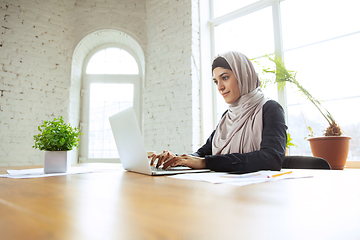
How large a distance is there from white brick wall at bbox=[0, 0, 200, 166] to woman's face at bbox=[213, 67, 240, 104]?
5.59ft

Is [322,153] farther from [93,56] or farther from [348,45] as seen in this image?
[93,56]

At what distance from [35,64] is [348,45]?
3923mm

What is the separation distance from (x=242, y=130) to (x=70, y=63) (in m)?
3.29

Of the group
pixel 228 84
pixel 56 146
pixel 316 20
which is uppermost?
pixel 316 20

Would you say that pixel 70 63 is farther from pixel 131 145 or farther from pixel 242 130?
pixel 131 145

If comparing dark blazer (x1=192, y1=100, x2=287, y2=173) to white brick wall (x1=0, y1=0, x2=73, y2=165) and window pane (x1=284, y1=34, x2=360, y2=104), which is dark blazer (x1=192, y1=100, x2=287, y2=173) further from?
white brick wall (x1=0, y1=0, x2=73, y2=165)

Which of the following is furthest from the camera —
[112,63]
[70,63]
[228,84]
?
[112,63]

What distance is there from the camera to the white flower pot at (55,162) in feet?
3.34

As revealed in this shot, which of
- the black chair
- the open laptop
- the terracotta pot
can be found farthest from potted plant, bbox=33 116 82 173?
the terracotta pot

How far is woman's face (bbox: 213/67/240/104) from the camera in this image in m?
1.57

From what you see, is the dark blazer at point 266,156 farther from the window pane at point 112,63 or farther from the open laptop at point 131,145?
the window pane at point 112,63

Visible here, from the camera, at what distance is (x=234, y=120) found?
1.54 metres

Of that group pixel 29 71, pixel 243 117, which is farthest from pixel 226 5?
pixel 29 71

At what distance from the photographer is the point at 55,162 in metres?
1.02
